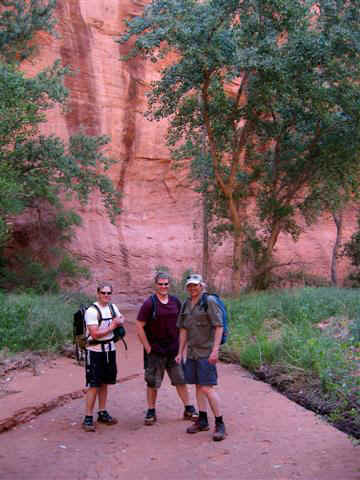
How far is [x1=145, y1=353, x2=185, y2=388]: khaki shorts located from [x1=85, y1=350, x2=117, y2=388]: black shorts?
379 millimetres

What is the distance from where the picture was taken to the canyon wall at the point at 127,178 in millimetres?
21438

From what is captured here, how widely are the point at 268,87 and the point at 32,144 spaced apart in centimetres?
695

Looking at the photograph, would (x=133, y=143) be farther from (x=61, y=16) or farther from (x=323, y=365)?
(x=323, y=365)

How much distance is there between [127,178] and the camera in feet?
77.2

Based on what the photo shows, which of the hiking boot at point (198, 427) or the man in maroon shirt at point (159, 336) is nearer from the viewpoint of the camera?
the hiking boot at point (198, 427)

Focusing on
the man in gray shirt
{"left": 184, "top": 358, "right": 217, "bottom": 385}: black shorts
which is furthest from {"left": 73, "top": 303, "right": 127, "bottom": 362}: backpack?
{"left": 184, "top": 358, "right": 217, "bottom": 385}: black shorts

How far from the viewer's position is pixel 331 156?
16266mm

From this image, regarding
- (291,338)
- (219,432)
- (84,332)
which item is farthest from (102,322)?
(291,338)

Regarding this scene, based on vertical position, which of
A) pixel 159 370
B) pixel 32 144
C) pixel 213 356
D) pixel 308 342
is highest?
pixel 32 144

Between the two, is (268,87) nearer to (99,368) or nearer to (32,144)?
(32,144)

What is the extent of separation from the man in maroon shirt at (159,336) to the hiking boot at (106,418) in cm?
39

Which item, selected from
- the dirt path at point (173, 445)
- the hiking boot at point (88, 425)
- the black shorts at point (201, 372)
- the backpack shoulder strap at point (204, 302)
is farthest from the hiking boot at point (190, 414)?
the backpack shoulder strap at point (204, 302)

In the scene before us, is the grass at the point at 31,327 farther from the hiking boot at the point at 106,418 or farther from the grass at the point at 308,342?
the hiking boot at the point at 106,418

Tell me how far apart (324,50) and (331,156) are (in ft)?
11.3
